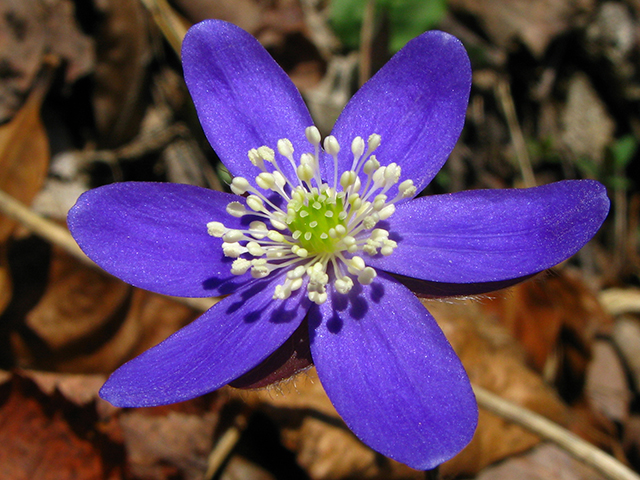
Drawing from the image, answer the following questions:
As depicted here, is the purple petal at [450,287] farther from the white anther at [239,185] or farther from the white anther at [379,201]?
the white anther at [239,185]

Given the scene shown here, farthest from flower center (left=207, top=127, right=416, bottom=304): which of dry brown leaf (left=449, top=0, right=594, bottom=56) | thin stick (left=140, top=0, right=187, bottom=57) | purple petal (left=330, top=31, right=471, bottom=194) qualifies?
dry brown leaf (left=449, top=0, right=594, bottom=56)

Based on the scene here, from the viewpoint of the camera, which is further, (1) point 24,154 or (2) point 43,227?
(1) point 24,154

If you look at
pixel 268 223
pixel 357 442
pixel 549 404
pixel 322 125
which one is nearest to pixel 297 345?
pixel 268 223

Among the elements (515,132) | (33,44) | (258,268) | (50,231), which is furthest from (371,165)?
(33,44)

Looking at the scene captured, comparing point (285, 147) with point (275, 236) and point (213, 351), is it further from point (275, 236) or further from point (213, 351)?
point (213, 351)

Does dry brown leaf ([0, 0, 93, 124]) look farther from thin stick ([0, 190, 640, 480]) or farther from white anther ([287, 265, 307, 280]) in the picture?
white anther ([287, 265, 307, 280])

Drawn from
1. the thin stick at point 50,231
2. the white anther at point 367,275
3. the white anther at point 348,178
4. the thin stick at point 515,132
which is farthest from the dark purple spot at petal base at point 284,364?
the thin stick at point 515,132
